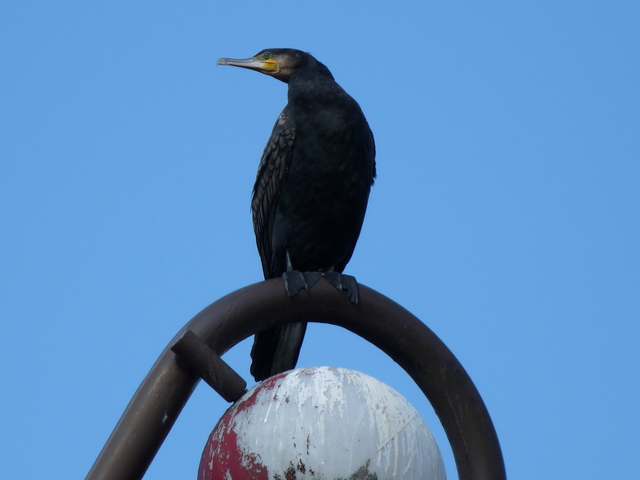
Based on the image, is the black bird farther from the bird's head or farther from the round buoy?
the round buoy

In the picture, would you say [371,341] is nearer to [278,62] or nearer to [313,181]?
[313,181]

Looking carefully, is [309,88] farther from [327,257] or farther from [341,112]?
[327,257]

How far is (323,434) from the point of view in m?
2.87

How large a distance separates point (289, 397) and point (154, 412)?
20.4 inches

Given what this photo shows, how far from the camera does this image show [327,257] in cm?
525

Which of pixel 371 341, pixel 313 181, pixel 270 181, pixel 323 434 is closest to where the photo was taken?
pixel 323 434

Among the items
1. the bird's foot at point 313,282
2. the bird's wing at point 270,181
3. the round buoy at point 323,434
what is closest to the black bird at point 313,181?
the bird's wing at point 270,181

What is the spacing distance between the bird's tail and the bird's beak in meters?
1.77

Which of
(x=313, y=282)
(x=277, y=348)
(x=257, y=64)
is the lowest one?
(x=277, y=348)

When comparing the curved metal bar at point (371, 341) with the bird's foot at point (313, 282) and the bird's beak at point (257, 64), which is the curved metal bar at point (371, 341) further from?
the bird's beak at point (257, 64)

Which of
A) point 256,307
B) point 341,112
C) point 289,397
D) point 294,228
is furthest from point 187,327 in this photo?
point 341,112

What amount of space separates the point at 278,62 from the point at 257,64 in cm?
13

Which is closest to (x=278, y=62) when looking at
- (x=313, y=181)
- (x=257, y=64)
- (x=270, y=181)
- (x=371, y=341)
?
(x=257, y=64)

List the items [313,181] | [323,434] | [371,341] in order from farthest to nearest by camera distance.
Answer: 1. [313,181]
2. [371,341]
3. [323,434]
